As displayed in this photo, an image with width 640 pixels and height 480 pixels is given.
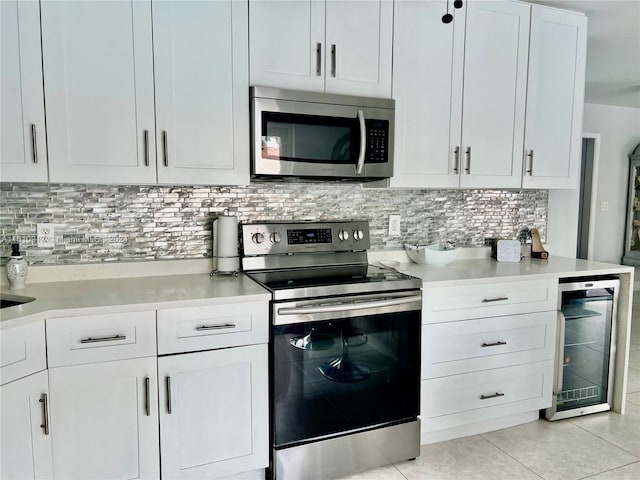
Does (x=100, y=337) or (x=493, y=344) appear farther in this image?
(x=493, y=344)

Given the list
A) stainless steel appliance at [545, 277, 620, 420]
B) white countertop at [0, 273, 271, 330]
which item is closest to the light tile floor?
stainless steel appliance at [545, 277, 620, 420]

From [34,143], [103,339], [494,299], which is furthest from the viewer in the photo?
[494,299]

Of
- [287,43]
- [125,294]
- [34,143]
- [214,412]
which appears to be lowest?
[214,412]

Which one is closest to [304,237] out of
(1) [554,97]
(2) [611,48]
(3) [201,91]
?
(3) [201,91]

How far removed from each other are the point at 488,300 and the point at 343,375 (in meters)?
0.89

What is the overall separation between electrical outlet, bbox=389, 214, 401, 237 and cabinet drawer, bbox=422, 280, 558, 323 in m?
0.62

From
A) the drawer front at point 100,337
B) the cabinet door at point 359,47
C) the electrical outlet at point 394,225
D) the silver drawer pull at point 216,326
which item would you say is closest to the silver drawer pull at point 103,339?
the drawer front at point 100,337

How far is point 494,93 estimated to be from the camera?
8.62 feet

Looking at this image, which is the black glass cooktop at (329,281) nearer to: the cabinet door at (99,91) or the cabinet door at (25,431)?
the cabinet door at (99,91)

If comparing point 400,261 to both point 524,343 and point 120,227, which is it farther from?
point 120,227

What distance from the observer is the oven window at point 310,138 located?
212cm

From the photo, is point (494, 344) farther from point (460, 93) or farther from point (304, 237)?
point (460, 93)

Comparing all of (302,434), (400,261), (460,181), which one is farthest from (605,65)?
(302,434)

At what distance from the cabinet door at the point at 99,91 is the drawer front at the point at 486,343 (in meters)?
1.60
